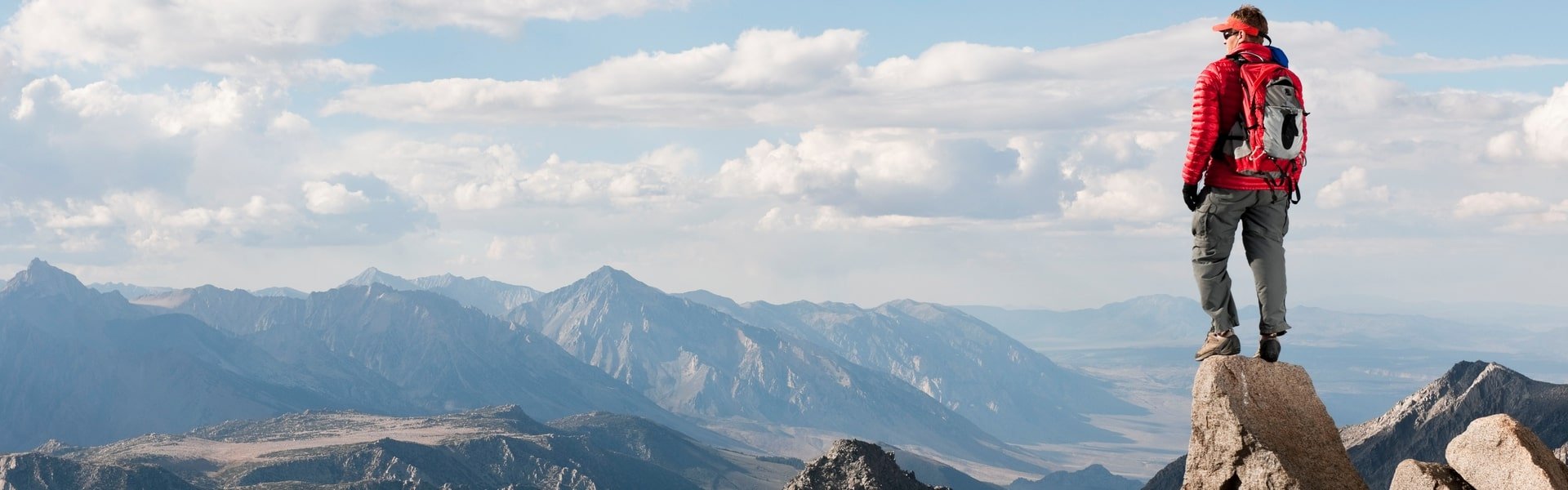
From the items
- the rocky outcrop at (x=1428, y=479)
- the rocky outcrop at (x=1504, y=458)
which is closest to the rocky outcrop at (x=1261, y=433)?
the rocky outcrop at (x=1428, y=479)

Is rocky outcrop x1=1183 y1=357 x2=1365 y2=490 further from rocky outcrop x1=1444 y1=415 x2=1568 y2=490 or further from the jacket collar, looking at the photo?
the jacket collar

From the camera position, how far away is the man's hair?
16922 millimetres

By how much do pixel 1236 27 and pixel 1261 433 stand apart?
16.7 ft

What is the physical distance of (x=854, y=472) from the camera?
10088 cm

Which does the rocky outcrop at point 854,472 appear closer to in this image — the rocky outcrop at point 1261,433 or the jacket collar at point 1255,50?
the rocky outcrop at point 1261,433

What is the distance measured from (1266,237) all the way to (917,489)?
89158mm

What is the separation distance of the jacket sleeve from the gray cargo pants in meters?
0.52

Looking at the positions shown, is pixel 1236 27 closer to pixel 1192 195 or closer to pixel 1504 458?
pixel 1192 195

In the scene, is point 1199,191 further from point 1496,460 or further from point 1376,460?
point 1376,460

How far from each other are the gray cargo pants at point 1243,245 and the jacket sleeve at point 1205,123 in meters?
0.52

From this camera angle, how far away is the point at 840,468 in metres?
103

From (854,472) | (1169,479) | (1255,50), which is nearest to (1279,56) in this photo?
(1255,50)

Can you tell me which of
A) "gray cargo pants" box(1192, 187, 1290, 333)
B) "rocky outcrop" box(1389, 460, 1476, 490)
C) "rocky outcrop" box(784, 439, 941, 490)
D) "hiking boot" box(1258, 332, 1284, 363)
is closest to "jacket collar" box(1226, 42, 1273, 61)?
"gray cargo pants" box(1192, 187, 1290, 333)

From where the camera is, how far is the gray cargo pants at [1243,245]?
653 inches
